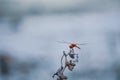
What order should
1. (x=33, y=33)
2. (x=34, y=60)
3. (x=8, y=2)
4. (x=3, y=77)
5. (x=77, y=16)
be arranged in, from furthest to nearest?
(x=8, y=2), (x=77, y=16), (x=33, y=33), (x=3, y=77), (x=34, y=60)

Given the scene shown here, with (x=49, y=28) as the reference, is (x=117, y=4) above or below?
above

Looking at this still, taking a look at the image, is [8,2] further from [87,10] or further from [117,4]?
[117,4]

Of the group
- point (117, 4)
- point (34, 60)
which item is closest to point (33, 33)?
point (34, 60)

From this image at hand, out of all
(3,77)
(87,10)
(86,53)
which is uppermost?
(87,10)

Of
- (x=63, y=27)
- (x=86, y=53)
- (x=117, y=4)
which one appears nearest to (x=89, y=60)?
(x=86, y=53)

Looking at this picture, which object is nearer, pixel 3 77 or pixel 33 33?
pixel 3 77

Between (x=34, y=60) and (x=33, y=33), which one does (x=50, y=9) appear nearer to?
(x=33, y=33)

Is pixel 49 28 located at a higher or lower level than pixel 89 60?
higher

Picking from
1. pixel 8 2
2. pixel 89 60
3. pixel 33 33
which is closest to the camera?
pixel 89 60

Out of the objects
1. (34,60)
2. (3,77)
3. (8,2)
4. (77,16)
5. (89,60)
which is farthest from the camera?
(8,2)
